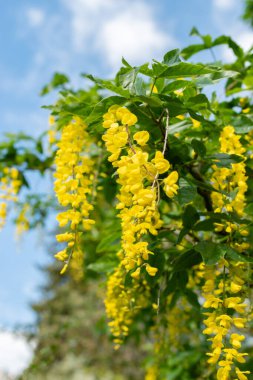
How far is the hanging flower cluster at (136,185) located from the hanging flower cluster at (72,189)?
0.76 feet

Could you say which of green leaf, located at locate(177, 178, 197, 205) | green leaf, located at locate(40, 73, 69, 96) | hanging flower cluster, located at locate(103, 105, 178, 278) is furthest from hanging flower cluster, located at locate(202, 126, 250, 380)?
green leaf, located at locate(40, 73, 69, 96)

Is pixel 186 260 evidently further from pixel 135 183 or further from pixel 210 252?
pixel 135 183

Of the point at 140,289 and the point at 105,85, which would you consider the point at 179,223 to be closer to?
the point at 140,289

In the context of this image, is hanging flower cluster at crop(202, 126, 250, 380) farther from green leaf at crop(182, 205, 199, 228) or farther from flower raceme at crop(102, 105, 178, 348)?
flower raceme at crop(102, 105, 178, 348)

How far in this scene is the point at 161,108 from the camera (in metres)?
1.45

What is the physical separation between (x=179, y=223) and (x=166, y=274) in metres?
0.31

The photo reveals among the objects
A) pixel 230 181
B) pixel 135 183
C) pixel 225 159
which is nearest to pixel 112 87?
pixel 135 183

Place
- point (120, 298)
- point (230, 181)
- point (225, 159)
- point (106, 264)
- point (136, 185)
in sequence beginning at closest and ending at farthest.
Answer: point (136, 185) < point (225, 159) < point (230, 181) < point (120, 298) < point (106, 264)

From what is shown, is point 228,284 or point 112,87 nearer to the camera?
point 112,87

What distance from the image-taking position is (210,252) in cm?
138

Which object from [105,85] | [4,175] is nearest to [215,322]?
[105,85]

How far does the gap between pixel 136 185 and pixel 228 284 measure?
0.57 m

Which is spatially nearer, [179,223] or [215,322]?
[215,322]

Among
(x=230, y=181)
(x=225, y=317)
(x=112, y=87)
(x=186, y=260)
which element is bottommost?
(x=225, y=317)
